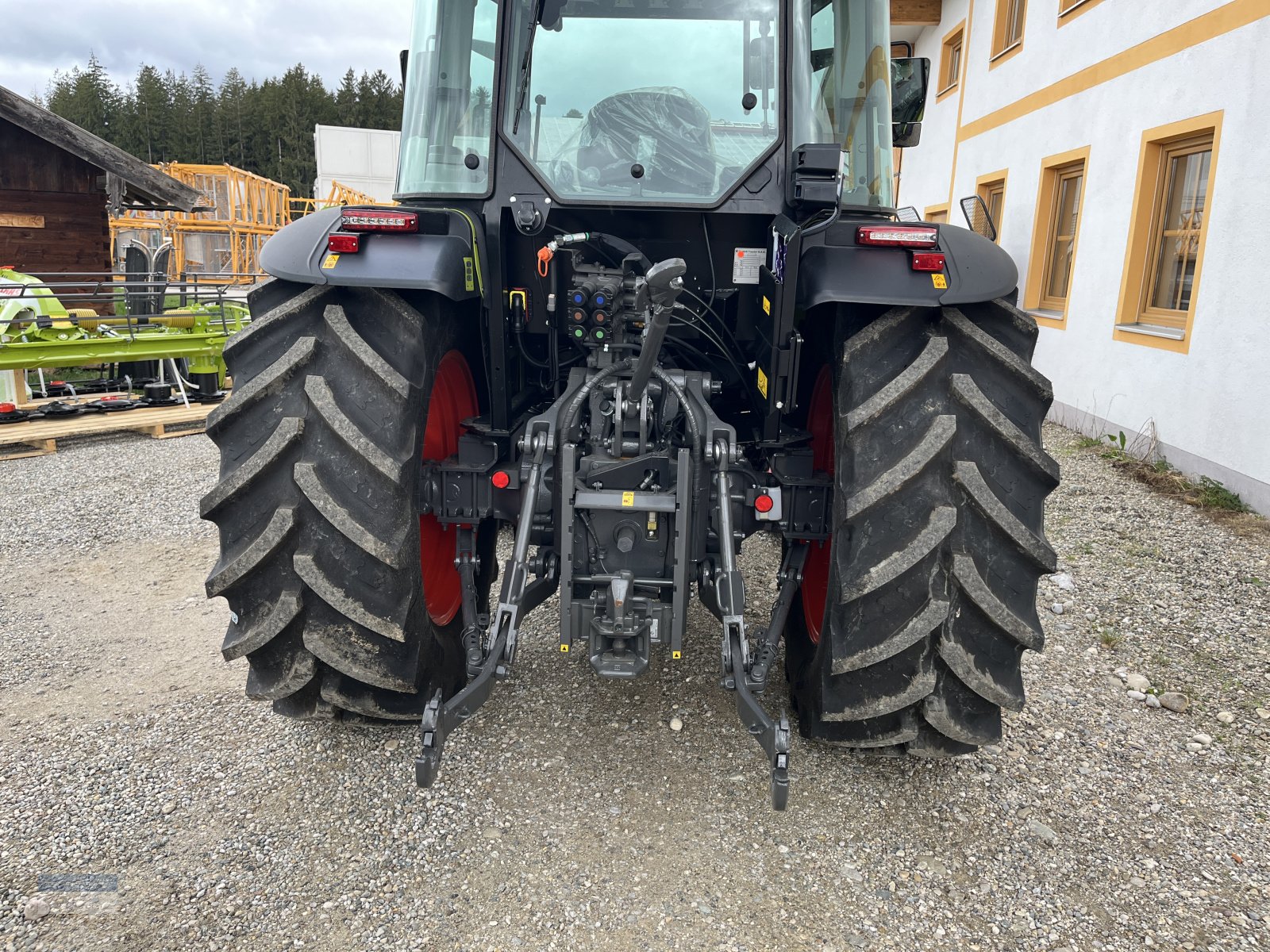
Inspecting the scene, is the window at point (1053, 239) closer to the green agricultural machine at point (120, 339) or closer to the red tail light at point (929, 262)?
the red tail light at point (929, 262)

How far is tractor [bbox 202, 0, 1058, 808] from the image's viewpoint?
2.35 m

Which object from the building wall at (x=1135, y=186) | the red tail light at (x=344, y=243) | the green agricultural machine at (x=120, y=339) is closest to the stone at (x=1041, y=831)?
the red tail light at (x=344, y=243)

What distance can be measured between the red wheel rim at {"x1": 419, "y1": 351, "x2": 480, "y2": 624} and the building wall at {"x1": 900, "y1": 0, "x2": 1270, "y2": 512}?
16.3 feet

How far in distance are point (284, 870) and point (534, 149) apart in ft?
6.98

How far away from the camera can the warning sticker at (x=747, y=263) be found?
2.73m

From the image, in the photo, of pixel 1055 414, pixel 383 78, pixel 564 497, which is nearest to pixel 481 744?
pixel 564 497

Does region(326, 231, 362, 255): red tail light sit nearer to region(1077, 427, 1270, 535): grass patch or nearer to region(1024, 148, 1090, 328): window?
region(1077, 427, 1270, 535): grass patch

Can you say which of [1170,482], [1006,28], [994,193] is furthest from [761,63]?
[1006,28]

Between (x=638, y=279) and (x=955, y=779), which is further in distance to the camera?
(x=955, y=779)

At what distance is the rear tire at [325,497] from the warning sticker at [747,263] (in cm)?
97

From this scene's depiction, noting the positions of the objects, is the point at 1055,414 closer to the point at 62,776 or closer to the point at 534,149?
the point at 534,149

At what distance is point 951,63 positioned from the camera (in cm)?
1278

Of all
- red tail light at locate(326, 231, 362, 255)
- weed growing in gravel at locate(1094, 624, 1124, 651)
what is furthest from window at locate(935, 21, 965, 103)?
red tail light at locate(326, 231, 362, 255)

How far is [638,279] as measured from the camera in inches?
102
